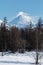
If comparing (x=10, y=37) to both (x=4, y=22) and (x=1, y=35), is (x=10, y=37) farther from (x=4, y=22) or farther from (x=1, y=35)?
(x=4, y=22)

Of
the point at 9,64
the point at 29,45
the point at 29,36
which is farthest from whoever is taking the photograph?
the point at 29,36

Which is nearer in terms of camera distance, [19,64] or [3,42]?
[19,64]

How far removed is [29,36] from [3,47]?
971cm

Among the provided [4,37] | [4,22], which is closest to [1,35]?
[4,37]

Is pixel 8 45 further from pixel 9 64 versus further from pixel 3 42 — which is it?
pixel 9 64

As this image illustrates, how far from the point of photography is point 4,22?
2228 inches

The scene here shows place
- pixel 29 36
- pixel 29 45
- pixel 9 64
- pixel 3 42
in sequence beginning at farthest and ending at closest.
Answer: pixel 29 36, pixel 29 45, pixel 3 42, pixel 9 64

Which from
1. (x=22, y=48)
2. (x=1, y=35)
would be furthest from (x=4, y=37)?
(x=22, y=48)

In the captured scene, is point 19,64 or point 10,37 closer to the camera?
point 19,64

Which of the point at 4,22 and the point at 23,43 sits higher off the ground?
the point at 4,22

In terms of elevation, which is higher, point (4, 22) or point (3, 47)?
point (4, 22)

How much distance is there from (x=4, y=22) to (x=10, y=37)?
7.04m

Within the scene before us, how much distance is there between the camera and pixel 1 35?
48.4m

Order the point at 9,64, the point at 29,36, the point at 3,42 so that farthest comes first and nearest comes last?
the point at 29,36 → the point at 3,42 → the point at 9,64
